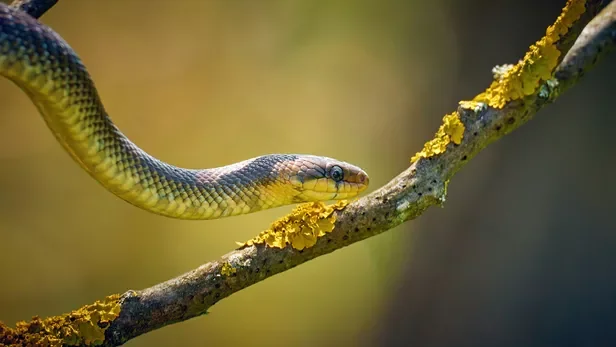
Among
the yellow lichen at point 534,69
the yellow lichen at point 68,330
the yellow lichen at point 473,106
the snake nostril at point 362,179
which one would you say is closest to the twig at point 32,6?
the yellow lichen at point 68,330

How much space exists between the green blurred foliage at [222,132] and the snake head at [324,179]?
111cm

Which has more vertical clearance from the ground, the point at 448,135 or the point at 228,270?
the point at 448,135

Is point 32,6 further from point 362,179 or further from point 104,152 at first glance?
point 362,179

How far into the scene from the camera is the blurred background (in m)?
3.51

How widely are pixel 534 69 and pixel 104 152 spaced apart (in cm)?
196

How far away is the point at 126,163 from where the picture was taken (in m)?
2.23

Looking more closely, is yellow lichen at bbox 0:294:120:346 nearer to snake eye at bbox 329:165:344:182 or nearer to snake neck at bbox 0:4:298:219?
snake neck at bbox 0:4:298:219

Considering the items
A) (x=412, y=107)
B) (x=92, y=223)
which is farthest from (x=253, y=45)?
(x=92, y=223)

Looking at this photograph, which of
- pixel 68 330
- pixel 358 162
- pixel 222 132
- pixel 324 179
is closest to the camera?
pixel 68 330

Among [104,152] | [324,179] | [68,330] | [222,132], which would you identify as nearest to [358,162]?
[222,132]

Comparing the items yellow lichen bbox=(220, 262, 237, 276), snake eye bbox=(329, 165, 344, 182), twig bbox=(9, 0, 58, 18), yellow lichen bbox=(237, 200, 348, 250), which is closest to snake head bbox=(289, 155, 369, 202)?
snake eye bbox=(329, 165, 344, 182)

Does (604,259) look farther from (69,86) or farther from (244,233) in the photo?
(69,86)

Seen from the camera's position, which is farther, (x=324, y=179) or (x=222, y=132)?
(x=222, y=132)

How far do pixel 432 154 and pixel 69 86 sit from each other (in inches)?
60.4
